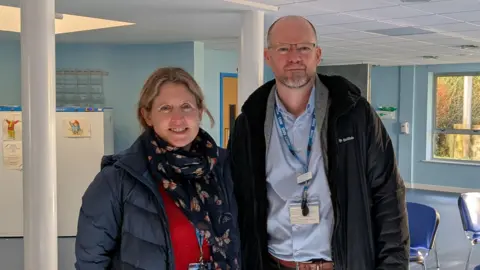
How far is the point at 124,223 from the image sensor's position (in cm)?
154

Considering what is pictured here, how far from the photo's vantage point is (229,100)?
28.8ft

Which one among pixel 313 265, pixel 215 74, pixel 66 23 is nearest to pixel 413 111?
pixel 215 74

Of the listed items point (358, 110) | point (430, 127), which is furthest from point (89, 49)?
point (430, 127)

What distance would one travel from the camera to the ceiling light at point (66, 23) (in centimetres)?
572

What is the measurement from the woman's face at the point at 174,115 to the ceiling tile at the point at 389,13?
3435 mm

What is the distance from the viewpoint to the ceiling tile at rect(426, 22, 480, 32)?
5.59 meters

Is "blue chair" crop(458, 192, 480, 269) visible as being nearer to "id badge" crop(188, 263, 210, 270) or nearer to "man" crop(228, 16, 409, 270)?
"man" crop(228, 16, 409, 270)

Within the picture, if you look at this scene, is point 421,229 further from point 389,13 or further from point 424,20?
point 424,20

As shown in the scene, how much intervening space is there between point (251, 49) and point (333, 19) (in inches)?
39.4

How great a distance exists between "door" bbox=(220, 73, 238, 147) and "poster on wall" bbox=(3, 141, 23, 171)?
3315 millimetres

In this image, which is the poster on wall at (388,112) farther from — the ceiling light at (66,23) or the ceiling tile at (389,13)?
the ceiling light at (66,23)

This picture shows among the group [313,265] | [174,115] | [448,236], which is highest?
[174,115]

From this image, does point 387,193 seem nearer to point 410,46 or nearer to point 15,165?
point 15,165

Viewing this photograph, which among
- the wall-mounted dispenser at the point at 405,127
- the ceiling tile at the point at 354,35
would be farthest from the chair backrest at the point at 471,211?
the wall-mounted dispenser at the point at 405,127
